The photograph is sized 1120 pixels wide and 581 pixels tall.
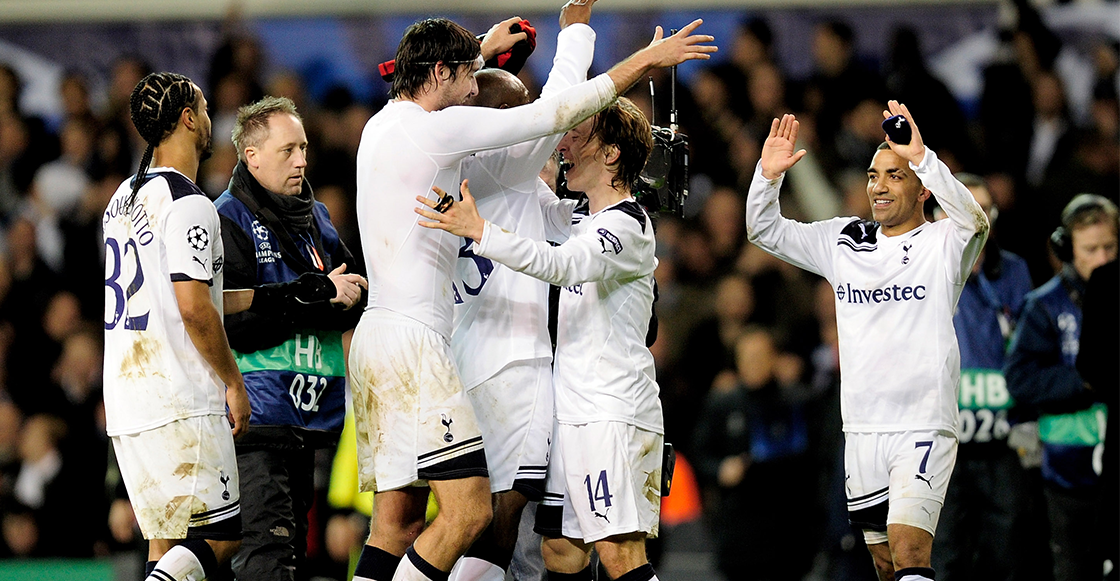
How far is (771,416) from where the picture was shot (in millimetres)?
9328

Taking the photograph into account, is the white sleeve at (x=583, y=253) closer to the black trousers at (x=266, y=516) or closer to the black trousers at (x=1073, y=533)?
the black trousers at (x=266, y=516)

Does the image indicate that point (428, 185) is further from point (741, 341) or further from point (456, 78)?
point (741, 341)

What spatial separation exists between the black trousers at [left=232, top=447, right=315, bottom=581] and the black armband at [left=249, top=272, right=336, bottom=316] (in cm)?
61

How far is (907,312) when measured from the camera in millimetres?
5344

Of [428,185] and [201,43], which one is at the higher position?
[201,43]

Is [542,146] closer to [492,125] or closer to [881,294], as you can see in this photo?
[492,125]

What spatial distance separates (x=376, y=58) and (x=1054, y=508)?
746 cm

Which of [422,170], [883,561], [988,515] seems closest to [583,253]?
[422,170]

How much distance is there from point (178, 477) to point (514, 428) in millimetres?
1254

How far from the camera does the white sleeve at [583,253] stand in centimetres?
456

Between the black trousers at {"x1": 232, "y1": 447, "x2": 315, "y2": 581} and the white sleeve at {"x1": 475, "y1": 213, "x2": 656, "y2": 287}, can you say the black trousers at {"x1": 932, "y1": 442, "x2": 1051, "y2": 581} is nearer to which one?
the white sleeve at {"x1": 475, "y1": 213, "x2": 656, "y2": 287}

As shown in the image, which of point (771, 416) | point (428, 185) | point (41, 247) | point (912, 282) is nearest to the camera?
point (428, 185)

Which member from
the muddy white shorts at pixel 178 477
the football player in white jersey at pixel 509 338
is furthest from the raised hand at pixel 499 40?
the muddy white shorts at pixel 178 477

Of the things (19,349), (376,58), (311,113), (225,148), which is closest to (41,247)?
(19,349)
